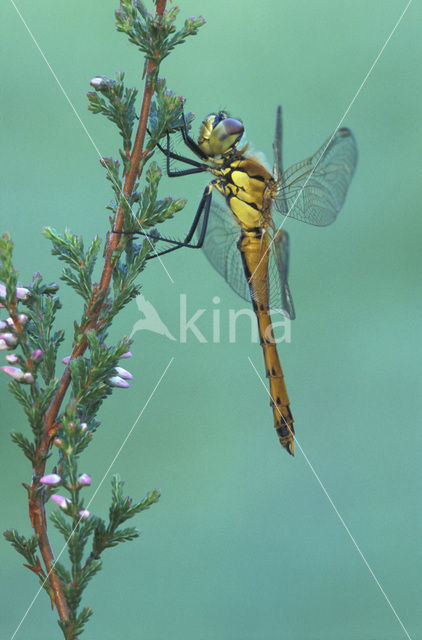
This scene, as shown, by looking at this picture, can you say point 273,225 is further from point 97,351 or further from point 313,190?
point 97,351

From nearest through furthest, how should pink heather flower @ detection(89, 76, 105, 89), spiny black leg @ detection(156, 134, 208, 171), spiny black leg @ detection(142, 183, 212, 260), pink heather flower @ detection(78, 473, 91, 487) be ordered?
pink heather flower @ detection(78, 473, 91, 487) < pink heather flower @ detection(89, 76, 105, 89) < spiny black leg @ detection(156, 134, 208, 171) < spiny black leg @ detection(142, 183, 212, 260)

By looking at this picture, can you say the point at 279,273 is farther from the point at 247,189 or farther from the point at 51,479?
the point at 51,479

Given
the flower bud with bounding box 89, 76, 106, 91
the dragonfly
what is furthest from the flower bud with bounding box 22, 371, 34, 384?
the dragonfly

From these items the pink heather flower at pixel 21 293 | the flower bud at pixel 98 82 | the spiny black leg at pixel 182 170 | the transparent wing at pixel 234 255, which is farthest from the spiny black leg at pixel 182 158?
the pink heather flower at pixel 21 293

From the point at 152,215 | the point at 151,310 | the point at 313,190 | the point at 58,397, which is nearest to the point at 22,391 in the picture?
the point at 58,397

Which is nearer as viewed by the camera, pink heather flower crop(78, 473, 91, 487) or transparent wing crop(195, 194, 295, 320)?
pink heather flower crop(78, 473, 91, 487)

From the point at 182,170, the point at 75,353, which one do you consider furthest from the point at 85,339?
the point at 182,170

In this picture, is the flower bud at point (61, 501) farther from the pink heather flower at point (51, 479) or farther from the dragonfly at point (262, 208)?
the dragonfly at point (262, 208)

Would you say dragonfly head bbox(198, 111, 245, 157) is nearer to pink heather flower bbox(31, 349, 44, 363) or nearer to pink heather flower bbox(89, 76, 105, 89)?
pink heather flower bbox(89, 76, 105, 89)
